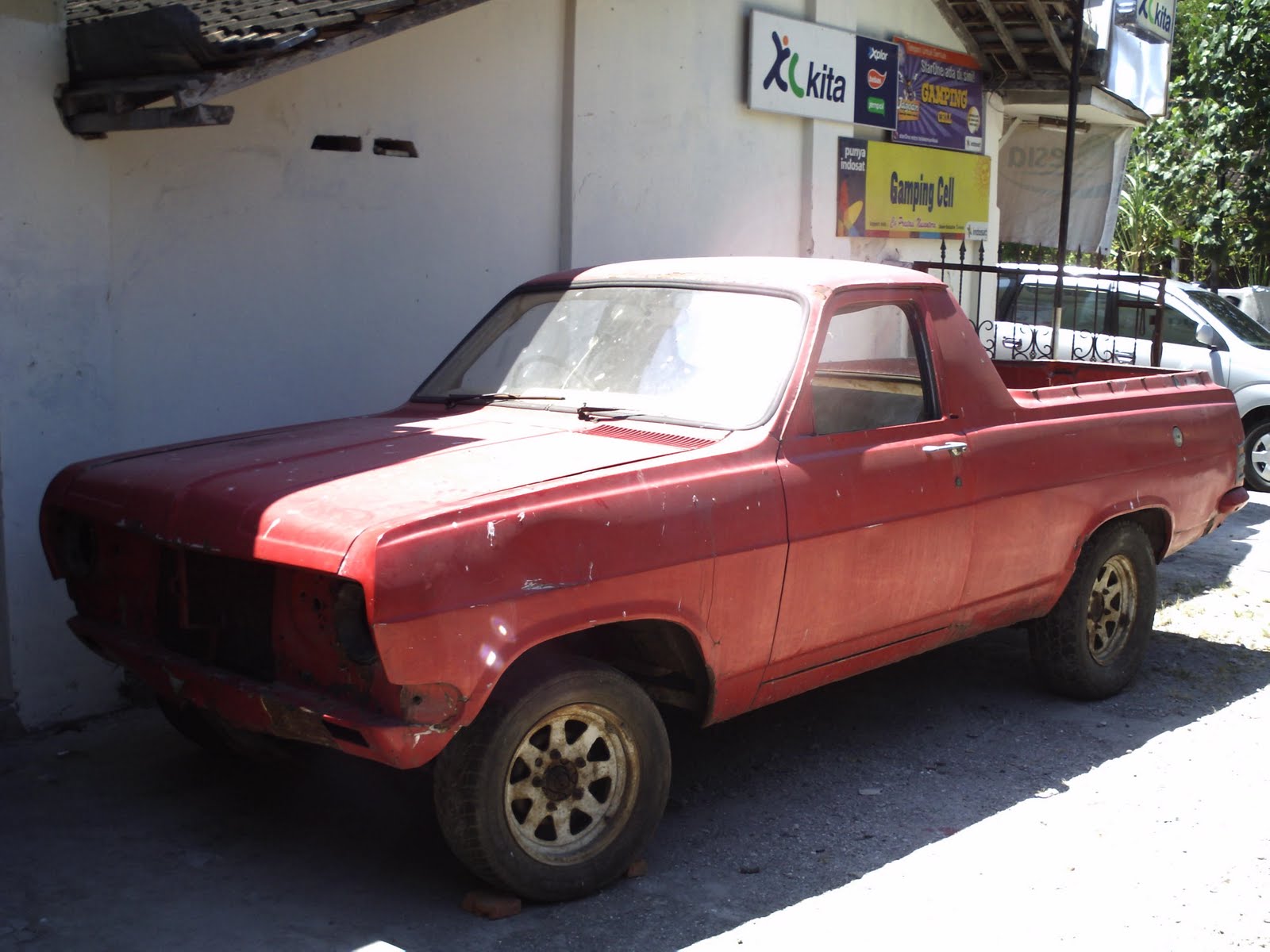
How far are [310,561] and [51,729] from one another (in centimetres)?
251

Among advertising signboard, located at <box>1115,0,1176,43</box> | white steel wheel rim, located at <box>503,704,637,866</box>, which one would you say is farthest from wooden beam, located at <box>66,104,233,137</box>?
advertising signboard, located at <box>1115,0,1176,43</box>

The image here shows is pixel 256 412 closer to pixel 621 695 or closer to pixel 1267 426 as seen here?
pixel 621 695

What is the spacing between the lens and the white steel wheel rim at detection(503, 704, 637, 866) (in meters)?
3.84

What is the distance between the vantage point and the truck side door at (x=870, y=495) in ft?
14.5

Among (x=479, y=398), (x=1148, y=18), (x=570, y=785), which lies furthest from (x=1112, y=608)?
(x=1148, y=18)

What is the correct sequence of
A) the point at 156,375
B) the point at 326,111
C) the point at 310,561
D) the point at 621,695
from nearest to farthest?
the point at 310,561
the point at 621,695
the point at 156,375
the point at 326,111

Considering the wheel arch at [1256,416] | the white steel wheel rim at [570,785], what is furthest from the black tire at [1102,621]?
the wheel arch at [1256,416]

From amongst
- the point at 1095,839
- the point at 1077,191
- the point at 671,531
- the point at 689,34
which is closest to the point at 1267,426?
the point at 1077,191

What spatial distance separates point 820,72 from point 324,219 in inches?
174

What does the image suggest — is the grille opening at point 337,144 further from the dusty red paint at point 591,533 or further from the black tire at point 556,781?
the black tire at point 556,781

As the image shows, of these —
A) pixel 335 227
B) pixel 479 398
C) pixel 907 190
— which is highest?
pixel 907 190

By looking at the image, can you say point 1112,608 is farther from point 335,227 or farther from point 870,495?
point 335,227

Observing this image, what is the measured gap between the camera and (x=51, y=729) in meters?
5.39

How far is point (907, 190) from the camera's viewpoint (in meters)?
10.6
